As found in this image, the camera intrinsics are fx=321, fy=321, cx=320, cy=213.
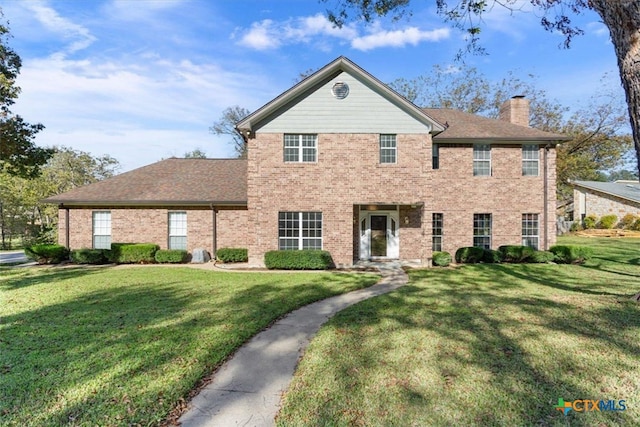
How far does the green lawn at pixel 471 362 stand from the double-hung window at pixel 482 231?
7.11 meters

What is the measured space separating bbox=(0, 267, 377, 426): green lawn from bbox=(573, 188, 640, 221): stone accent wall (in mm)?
30187

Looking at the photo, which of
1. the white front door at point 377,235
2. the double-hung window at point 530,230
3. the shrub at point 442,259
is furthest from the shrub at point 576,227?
the white front door at point 377,235

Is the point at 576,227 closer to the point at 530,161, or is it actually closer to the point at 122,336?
the point at 530,161

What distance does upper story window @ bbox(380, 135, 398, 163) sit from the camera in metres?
13.5

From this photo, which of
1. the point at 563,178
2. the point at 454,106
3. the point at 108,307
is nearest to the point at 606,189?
the point at 563,178

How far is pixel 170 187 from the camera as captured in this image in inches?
637

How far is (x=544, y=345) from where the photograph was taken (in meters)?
5.06

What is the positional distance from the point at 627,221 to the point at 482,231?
21443 millimetres

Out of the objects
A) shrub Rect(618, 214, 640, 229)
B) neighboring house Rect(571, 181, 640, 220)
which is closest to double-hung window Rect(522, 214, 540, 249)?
shrub Rect(618, 214, 640, 229)

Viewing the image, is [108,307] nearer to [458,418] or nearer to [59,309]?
[59,309]

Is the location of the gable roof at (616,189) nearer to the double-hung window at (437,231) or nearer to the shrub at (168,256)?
the double-hung window at (437,231)

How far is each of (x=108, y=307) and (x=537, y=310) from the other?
9.62 meters

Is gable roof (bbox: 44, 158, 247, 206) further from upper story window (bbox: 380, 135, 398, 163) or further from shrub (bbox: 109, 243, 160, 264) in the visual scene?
upper story window (bbox: 380, 135, 398, 163)

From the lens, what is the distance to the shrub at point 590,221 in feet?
94.7
